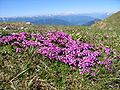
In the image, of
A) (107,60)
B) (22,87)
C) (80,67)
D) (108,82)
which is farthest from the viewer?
(107,60)

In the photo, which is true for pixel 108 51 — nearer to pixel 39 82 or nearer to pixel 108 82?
pixel 108 82

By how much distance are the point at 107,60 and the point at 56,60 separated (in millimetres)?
1871

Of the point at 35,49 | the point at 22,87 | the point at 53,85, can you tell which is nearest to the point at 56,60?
the point at 35,49

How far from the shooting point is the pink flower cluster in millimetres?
9406

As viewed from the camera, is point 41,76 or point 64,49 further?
point 64,49

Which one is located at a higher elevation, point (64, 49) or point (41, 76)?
point (64, 49)

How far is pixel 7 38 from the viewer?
1016 cm

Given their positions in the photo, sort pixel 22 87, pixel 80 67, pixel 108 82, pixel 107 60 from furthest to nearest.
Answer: pixel 107 60, pixel 80 67, pixel 108 82, pixel 22 87

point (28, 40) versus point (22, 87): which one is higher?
point (28, 40)

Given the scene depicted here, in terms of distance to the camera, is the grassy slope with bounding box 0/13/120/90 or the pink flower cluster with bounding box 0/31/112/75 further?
the pink flower cluster with bounding box 0/31/112/75

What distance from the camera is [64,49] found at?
10.1 meters

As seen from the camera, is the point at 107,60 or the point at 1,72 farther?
the point at 107,60

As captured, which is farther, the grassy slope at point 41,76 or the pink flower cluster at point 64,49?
the pink flower cluster at point 64,49

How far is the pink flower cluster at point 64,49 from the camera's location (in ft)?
30.9
